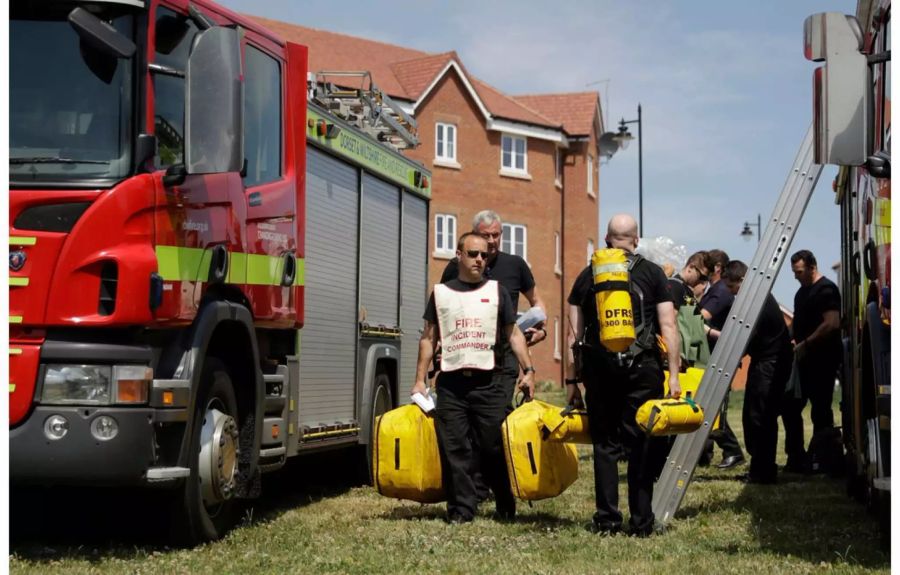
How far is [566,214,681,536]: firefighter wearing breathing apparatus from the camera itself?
27.4 feet

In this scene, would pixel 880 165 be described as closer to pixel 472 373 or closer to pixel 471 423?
pixel 472 373

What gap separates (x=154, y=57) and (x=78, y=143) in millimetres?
549

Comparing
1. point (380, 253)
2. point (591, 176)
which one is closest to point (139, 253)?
point (380, 253)

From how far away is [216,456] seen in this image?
7.65m

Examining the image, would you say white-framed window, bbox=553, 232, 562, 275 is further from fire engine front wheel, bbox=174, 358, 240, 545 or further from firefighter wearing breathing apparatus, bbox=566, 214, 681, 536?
fire engine front wheel, bbox=174, 358, 240, 545

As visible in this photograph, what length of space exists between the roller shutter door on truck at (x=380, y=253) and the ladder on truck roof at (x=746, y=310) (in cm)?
299

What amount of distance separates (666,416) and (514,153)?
40977 mm

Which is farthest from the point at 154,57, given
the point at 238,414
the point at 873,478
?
the point at 873,478

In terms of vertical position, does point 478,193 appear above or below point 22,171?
above

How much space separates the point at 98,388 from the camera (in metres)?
6.82

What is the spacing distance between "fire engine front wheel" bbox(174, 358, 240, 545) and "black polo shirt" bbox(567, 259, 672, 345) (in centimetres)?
203

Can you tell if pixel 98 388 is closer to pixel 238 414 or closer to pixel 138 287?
pixel 138 287

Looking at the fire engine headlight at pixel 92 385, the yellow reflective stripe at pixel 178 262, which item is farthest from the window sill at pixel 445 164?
the fire engine headlight at pixel 92 385

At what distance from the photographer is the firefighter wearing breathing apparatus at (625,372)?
329 inches
